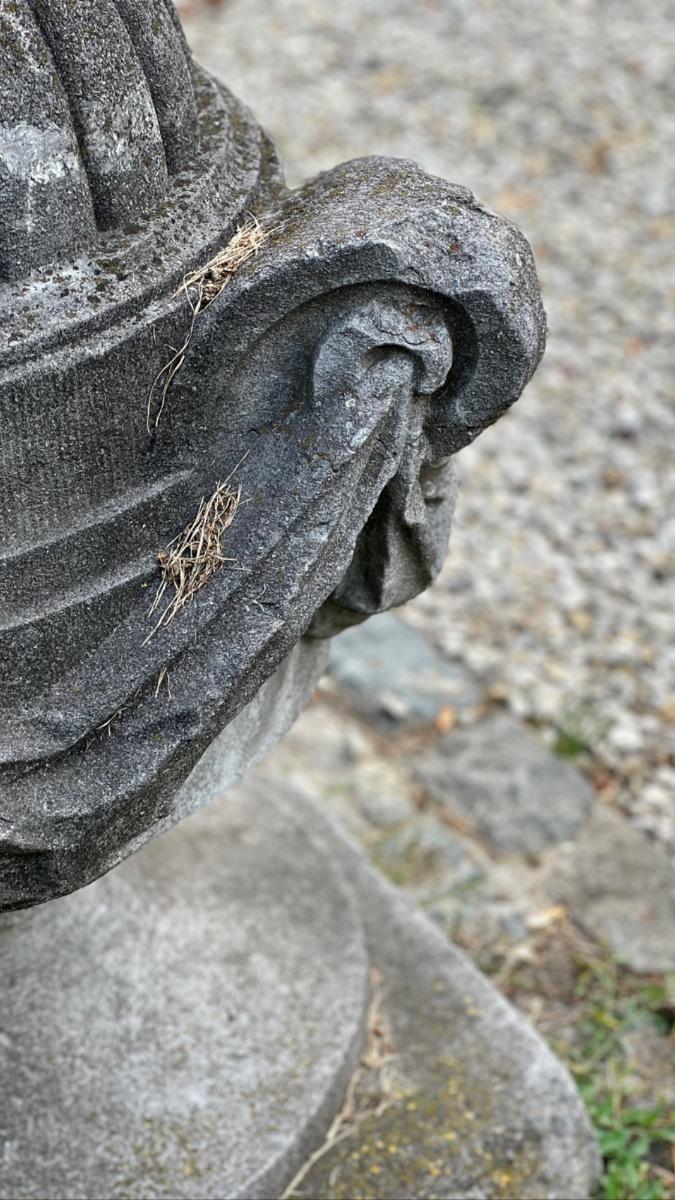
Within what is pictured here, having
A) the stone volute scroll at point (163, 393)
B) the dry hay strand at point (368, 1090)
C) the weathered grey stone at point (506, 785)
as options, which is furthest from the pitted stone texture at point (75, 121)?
the weathered grey stone at point (506, 785)

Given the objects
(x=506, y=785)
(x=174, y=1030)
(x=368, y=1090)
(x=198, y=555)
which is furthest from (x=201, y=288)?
(x=506, y=785)

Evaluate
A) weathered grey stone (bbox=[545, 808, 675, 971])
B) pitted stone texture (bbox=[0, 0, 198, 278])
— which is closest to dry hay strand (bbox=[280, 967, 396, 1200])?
weathered grey stone (bbox=[545, 808, 675, 971])

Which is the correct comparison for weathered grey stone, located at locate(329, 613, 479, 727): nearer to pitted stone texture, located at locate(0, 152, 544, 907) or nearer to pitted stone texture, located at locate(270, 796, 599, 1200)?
pitted stone texture, located at locate(270, 796, 599, 1200)

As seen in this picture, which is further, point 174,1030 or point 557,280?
point 557,280

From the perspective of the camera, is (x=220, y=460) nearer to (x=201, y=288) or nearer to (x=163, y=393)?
(x=163, y=393)

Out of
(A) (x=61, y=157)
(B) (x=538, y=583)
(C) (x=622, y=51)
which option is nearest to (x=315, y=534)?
(A) (x=61, y=157)

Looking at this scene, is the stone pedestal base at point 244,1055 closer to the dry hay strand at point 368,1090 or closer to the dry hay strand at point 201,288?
the dry hay strand at point 368,1090

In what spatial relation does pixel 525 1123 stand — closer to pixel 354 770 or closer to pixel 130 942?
pixel 130 942
